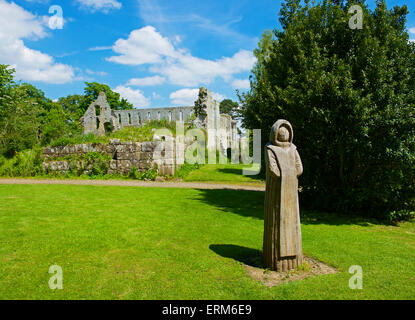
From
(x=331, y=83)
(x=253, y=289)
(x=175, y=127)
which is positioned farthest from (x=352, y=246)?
(x=175, y=127)

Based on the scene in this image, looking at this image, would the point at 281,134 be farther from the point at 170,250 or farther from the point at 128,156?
the point at 128,156

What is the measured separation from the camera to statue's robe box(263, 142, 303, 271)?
4.80 m

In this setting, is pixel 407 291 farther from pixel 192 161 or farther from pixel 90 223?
pixel 192 161

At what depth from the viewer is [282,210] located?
4805mm

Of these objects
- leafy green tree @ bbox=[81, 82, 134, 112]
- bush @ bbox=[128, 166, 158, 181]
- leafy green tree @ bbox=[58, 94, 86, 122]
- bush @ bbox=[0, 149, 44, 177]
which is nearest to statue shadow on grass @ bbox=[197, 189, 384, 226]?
bush @ bbox=[128, 166, 158, 181]

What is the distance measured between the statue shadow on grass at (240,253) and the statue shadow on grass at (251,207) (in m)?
2.85

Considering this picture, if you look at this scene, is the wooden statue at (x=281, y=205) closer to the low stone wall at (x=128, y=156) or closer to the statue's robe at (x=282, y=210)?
the statue's robe at (x=282, y=210)

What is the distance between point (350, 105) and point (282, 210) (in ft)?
16.1

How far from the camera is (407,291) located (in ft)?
14.4

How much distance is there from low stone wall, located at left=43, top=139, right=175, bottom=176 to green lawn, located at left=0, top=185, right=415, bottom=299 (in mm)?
7002

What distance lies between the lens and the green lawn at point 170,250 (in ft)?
14.1

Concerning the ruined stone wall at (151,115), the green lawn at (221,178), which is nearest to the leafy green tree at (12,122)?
the green lawn at (221,178)
